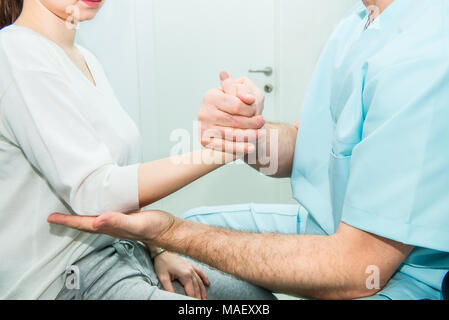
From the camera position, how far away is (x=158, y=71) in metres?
1.37

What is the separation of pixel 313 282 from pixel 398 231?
0.13 meters

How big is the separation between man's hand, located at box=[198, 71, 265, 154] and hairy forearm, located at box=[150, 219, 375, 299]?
0.14 meters

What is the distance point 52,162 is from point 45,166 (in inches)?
0.5

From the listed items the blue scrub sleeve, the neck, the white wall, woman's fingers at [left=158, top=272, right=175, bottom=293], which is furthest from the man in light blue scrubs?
the white wall

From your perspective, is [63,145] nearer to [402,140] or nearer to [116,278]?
[116,278]

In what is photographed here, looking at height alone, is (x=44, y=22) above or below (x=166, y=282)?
above

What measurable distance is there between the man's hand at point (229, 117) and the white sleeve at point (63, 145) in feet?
0.46

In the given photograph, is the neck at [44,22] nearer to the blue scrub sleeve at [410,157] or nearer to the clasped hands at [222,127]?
the clasped hands at [222,127]

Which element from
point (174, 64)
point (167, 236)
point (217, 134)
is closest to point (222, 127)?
point (217, 134)

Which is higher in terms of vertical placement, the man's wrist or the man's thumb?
the man's thumb

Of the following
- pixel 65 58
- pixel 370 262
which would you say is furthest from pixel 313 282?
pixel 65 58

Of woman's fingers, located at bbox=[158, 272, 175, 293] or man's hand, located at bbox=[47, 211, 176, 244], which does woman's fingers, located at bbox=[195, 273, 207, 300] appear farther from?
man's hand, located at bbox=[47, 211, 176, 244]

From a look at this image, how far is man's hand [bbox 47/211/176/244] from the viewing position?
0.54m

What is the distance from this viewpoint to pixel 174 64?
1.39m
